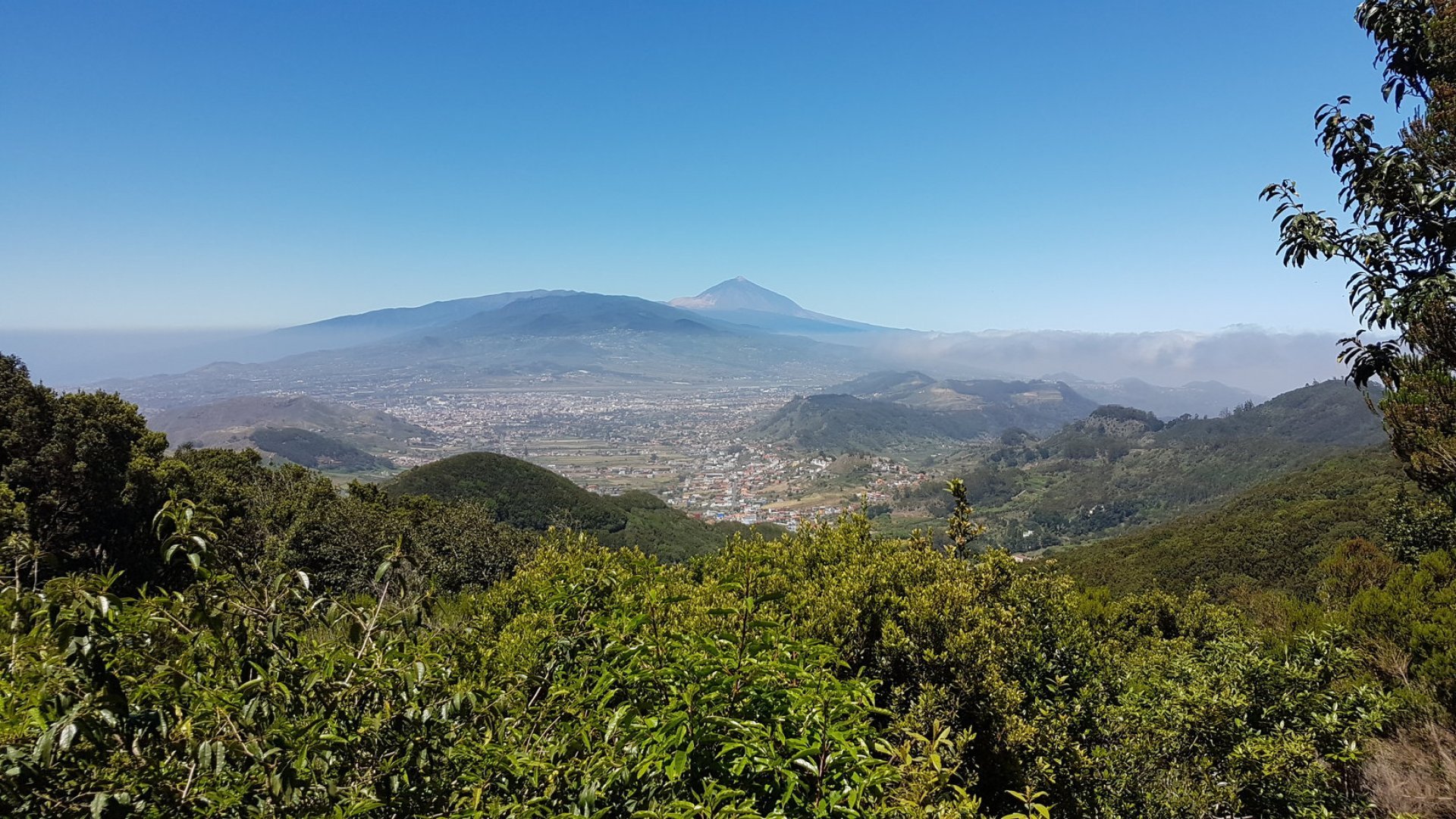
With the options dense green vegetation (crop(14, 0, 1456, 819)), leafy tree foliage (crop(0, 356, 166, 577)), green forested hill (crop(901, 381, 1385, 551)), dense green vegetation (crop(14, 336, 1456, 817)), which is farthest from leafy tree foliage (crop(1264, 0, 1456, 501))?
green forested hill (crop(901, 381, 1385, 551))

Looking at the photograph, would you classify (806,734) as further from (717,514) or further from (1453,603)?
(717,514)

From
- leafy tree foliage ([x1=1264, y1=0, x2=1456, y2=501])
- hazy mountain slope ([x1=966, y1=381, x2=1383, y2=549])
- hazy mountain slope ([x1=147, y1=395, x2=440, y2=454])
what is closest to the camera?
leafy tree foliage ([x1=1264, y1=0, x2=1456, y2=501])

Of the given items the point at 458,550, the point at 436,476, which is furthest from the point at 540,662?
the point at 436,476

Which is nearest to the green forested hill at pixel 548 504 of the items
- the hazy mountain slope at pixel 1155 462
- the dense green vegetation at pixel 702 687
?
the dense green vegetation at pixel 702 687

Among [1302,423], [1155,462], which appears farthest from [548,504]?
[1302,423]

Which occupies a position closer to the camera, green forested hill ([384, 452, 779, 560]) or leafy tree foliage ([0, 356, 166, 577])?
leafy tree foliage ([0, 356, 166, 577])

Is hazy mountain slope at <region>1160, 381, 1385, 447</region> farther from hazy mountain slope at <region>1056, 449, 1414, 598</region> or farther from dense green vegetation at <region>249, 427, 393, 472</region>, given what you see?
dense green vegetation at <region>249, 427, 393, 472</region>
